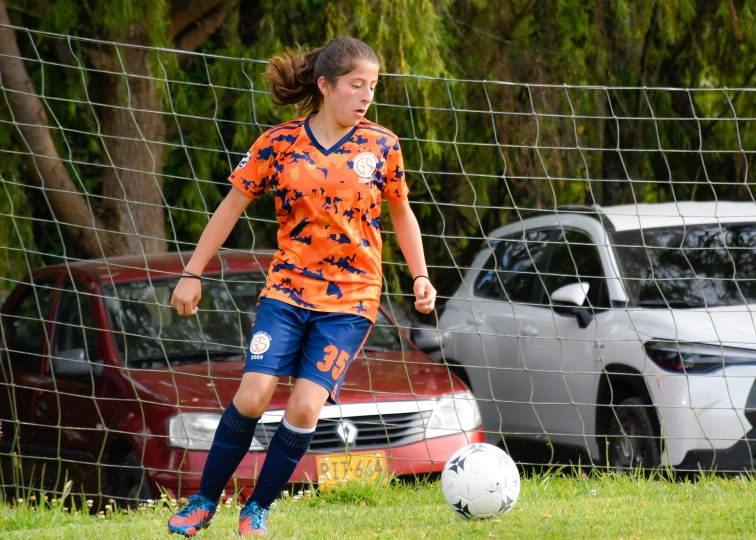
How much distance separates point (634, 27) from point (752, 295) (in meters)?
3.66

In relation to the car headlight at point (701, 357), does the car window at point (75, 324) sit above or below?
above

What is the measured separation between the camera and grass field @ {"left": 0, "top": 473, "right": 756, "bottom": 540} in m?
4.12

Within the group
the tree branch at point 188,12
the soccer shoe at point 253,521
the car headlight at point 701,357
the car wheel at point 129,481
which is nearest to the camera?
the soccer shoe at point 253,521

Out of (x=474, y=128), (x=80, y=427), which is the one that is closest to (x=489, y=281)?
(x=474, y=128)

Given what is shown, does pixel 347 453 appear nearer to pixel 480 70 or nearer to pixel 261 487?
pixel 261 487

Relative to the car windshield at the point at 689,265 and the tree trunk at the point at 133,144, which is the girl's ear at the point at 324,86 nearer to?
the car windshield at the point at 689,265

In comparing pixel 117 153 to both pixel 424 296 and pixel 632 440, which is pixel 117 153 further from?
pixel 424 296

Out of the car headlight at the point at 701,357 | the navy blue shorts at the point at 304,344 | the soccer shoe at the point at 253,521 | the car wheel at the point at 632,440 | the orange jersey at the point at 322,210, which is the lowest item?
the car wheel at the point at 632,440

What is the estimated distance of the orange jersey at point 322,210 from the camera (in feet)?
12.8

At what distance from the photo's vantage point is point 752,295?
6672mm

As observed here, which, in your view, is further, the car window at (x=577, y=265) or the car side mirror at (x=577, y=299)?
the car window at (x=577, y=265)

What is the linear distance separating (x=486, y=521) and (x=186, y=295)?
4.66ft

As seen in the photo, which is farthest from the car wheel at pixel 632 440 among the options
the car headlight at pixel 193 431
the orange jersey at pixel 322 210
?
the orange jersey at pixel 322 210

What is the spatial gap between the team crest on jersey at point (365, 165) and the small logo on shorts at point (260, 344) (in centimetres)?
62
